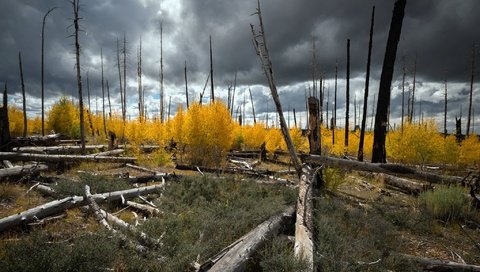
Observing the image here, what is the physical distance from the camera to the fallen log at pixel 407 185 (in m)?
10.2

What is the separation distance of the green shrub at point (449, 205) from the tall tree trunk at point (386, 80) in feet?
12.1

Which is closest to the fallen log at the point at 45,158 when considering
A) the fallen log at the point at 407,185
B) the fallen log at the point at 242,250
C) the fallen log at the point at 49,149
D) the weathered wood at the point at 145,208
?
the fallen log at the point at 49,149

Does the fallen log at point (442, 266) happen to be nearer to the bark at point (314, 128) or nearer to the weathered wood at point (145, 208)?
the bark at point (314, 128)

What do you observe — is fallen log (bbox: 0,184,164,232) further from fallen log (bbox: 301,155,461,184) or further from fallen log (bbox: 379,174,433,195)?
fallen log (bbox: 379,174,433,195)

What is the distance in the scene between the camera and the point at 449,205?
7566 mm

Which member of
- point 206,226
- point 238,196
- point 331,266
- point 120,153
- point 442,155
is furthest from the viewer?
point 442,155

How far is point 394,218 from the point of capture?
7184 mm

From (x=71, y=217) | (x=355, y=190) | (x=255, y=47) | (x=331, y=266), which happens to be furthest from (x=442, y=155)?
(x=71, y=217)

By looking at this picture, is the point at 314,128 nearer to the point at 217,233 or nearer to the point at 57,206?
the point at 217,233

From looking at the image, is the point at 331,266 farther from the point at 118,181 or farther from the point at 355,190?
the point at 355,190

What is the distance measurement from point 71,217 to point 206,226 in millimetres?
3263

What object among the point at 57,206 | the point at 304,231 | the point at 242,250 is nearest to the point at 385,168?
the point at 304,231

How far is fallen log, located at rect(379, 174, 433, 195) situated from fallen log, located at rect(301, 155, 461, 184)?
6.18ft

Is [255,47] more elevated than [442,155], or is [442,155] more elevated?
[255,47]
